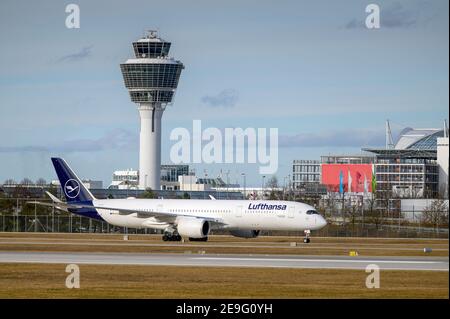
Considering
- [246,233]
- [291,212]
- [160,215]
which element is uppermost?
[291,212]

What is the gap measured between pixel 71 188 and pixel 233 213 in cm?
1843

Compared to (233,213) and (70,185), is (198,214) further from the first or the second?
(70,185)

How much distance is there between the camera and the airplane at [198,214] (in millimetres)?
84750

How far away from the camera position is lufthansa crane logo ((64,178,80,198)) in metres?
96.7

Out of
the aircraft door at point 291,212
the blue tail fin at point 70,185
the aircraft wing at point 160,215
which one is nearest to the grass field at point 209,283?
the aircraft door at point 291,212

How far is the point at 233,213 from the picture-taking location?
87438mm

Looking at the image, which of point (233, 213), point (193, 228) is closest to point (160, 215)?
point (193, 228)

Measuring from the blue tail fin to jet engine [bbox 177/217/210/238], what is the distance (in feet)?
48.9

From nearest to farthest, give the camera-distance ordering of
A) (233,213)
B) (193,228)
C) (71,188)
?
(193,228)
(233,213)
(71,188)

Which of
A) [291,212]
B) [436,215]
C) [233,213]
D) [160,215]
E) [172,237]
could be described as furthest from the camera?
[436,215]

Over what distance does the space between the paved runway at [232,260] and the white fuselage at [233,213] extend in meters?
22.3

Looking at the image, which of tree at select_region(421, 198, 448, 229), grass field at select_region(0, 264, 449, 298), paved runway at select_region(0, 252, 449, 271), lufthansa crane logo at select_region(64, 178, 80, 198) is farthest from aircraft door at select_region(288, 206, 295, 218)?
grass field at select_region(0, 264, 449, 298)
